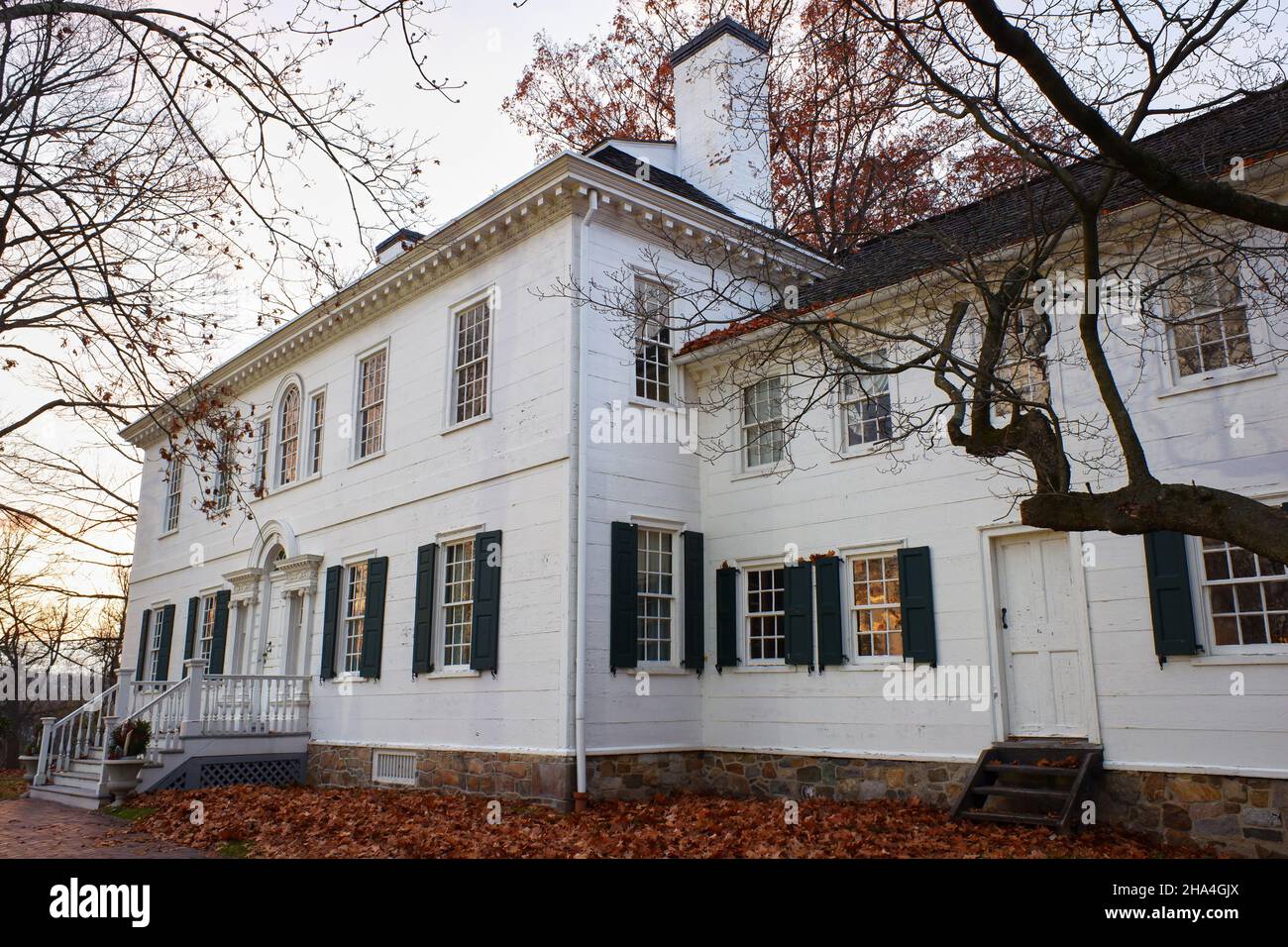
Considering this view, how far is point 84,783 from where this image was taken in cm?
1502

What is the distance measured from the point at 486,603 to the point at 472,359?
3.96 meters

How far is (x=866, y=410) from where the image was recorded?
41.1ft

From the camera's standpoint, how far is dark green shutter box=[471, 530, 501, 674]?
42.8 ft

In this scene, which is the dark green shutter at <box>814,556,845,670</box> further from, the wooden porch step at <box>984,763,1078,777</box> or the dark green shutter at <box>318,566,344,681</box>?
the dark green shutter at <box>318,566,344,681</box>

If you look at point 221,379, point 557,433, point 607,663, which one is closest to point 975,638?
point 607,663

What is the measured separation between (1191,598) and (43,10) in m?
10.5

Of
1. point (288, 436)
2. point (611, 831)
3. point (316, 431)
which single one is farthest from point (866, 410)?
point (288, 436)

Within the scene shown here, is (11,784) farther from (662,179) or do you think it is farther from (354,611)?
(662,179)

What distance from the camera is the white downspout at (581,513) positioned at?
37.9 feet

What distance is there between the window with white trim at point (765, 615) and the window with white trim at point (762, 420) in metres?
1.57

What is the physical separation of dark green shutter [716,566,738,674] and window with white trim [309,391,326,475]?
8.87 metres

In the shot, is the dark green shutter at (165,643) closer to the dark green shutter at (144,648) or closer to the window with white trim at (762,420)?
the dark green shutter at (144,648)

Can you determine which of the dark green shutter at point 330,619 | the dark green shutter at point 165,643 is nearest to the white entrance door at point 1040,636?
the dark green shutter at point 330,619
